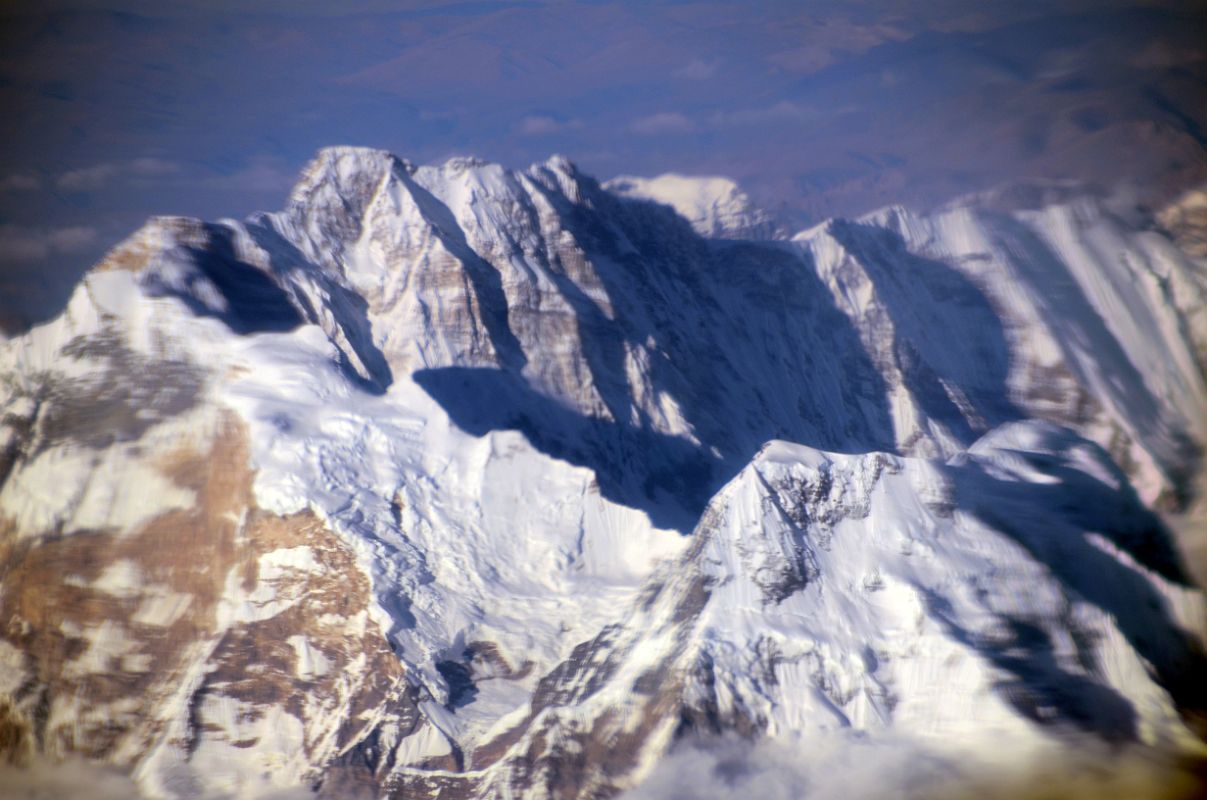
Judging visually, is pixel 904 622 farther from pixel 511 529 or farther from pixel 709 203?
pixel 709 203

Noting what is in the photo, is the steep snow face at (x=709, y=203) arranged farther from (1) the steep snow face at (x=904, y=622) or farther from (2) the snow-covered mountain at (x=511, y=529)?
(1) the steep snow face at (x=904, y=622)

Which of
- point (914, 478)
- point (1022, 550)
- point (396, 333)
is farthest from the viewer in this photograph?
point (396, 333)

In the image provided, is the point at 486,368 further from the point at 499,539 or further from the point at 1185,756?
the point at 1185,756

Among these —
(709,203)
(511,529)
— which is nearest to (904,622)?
(511,529)

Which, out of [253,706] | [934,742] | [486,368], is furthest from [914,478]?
[486,368]

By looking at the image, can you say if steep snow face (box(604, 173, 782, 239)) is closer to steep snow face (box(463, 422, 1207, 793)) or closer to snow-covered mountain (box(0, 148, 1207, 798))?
snow-covered mountain (box(0, 148, 1207, 798))

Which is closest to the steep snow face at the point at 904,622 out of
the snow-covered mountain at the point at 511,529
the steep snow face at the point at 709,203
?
the snow-covered mountain at the point at 511,529
